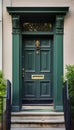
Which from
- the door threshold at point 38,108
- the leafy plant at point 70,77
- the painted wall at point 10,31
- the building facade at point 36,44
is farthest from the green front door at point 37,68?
the leafy plant at point 70,77

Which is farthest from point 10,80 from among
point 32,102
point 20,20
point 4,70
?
point 20,20

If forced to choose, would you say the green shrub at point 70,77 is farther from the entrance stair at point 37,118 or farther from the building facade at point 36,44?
the entrance stair at point 37,118

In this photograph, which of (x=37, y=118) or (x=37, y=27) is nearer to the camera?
(x=37, y=118)

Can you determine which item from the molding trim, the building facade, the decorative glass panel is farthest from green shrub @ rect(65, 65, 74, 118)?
the molding trim

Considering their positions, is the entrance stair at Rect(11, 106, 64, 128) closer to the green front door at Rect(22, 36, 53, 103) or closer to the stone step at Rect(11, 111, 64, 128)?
the stone step at Rect(11, 111, 64, 128)

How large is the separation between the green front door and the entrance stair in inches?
18.4

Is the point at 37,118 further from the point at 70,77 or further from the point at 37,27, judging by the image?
the point at 37,27

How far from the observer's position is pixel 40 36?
12.0 meters

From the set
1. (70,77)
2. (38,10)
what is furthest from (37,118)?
(38,10)

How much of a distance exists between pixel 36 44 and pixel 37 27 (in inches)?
20.7

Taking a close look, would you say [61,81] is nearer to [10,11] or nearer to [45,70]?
[45,70]

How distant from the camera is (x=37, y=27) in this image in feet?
38.8

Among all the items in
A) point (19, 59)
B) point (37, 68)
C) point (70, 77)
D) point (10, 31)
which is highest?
point (10, 31)

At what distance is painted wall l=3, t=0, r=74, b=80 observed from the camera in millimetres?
11500
